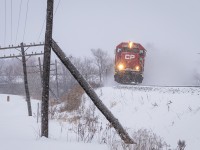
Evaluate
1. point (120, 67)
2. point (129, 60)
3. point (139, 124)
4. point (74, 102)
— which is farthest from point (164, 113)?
point (74, 102)

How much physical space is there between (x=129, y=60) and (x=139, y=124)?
9.75 m

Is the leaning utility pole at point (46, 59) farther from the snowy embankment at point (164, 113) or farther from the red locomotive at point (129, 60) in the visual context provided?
the red locomotive at point (129, 60)

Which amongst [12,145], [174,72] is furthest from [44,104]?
[174,72]

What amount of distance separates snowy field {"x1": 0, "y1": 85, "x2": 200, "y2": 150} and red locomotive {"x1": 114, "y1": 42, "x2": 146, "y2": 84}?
11.5 feet

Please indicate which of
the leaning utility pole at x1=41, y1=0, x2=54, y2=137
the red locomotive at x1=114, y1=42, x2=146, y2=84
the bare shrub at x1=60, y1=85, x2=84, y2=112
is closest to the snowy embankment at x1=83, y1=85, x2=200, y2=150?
the red locomotive at x1=114, y1=42, x2=146, y2=84

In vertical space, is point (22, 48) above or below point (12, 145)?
above

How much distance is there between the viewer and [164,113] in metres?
15.3

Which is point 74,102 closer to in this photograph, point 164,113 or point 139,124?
point 139,124

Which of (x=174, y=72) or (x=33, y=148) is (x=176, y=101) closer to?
(x=33, y=148)

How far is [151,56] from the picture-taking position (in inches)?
2549

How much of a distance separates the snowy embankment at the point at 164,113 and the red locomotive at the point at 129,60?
3965mm

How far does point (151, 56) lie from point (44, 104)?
2228 inches

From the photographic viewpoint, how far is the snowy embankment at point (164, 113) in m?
12.4

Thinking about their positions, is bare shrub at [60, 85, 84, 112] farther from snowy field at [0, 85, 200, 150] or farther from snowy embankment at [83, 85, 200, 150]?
snowy embankment at [83, 85, 200, 150]
